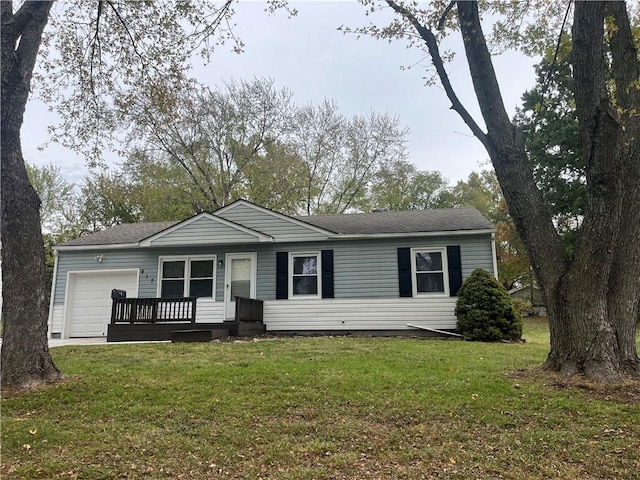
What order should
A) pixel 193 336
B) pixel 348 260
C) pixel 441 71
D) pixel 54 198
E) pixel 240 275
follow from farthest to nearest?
1. pixel 54 198
2. pixel 240 275
3. pixel 348 260
4. pixel 193 336
5. pixel 441 71

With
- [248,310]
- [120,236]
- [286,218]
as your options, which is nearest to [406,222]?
[286,218]

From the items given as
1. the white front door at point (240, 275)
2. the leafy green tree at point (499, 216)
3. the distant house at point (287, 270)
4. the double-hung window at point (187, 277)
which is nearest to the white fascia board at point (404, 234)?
the distant house at point (287, 270)

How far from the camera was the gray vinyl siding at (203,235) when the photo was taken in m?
12.4

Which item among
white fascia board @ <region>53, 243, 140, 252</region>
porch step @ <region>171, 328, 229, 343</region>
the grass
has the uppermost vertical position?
white fascia board @ <region>53, 243, 140, 252</region>

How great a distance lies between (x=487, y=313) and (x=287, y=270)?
5564 mm

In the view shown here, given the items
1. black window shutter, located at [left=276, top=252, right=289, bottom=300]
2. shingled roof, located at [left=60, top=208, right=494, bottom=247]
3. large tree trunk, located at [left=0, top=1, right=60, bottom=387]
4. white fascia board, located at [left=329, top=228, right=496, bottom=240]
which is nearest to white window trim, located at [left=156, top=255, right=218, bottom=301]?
shingled roof, located at [left=60, top=208, right=494, bottom=247]

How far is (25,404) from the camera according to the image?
4.47 m

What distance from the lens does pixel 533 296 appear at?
27.5 meters

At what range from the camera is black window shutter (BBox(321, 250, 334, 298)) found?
12422 mm

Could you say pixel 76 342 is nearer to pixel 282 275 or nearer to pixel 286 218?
pixel 282 275

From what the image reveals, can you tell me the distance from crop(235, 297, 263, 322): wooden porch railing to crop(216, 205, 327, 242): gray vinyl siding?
79.2 inches

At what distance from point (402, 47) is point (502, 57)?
1.81 meters

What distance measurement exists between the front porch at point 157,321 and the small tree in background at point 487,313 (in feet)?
18.5

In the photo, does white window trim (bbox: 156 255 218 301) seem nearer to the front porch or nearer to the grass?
the front porch
